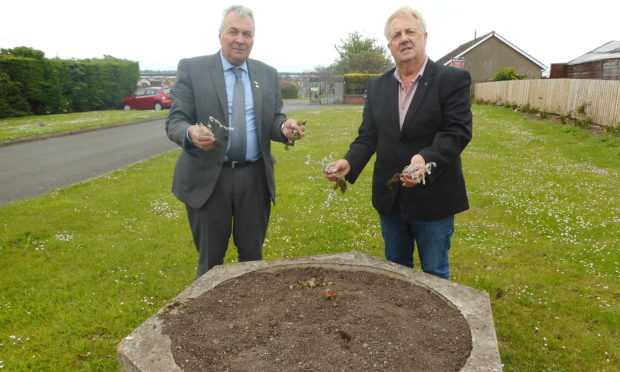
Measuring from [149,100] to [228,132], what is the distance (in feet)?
88.5

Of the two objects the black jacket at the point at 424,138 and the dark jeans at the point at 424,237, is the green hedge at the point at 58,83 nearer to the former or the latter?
the black jacket at the point at 424,138

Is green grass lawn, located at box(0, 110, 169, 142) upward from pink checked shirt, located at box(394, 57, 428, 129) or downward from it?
downward

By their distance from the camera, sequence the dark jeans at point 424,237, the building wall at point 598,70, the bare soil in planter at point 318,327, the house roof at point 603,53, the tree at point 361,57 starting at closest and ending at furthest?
the bare soil in planter at point 318,327
the dark jeans at point 424,237
the building wall at point 598,70
the house roof at point 603,53
the tree at point 361,57

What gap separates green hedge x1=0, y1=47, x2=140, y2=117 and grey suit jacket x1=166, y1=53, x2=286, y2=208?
2107 cm

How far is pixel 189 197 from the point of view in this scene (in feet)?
10.5

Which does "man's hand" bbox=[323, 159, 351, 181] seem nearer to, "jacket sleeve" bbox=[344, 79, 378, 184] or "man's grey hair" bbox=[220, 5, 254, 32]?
"jacket sleeve" bbox=[344, 79, 378, 184]

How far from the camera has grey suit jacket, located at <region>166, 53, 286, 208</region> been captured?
3.09 metres

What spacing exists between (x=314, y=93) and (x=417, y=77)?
3450 centimetres

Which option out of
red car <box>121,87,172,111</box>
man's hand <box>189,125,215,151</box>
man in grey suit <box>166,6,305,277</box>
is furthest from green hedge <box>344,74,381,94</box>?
man's hand <box>189,125,215,151</box>

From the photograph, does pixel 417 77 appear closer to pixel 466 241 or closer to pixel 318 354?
pixel 318 354

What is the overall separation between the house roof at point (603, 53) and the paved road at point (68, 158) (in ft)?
62.9

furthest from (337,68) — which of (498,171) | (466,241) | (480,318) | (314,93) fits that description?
(480,318)

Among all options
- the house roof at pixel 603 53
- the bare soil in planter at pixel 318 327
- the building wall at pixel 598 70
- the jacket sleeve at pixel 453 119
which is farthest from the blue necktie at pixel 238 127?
the house roof at pixel 603 53

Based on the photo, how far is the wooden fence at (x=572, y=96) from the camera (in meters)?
13.2
